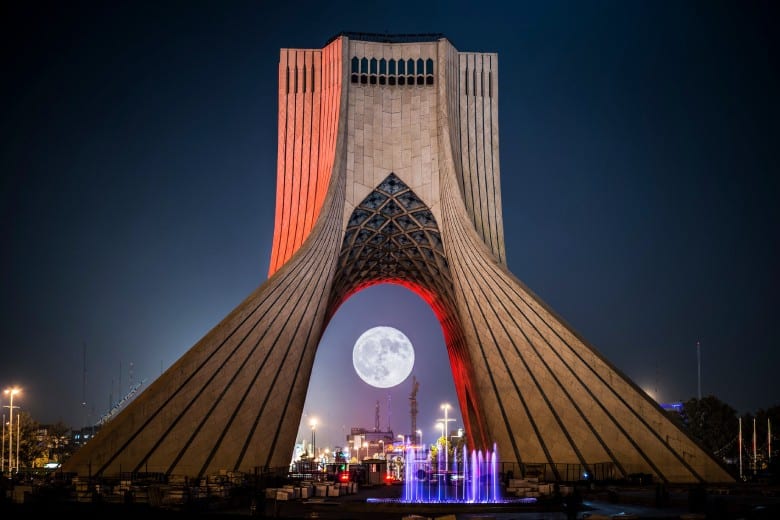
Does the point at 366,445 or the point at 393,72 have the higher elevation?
the point at 393,72

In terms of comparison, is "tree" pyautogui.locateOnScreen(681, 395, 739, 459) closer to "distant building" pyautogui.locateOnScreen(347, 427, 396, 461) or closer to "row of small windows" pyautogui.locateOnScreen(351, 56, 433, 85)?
"row of small windows" pyautogui.locateOnScreen(351, 56, 433, 85)

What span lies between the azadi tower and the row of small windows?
6 centimetres

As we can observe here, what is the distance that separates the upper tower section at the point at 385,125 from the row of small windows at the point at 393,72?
39 millimetres

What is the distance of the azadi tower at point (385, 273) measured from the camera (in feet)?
68.1

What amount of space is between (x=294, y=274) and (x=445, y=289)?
11391 mm

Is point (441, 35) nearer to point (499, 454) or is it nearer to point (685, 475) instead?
point (499, 454)

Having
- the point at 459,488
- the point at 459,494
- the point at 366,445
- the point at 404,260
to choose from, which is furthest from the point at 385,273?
the point at 366,445

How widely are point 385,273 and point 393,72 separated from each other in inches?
448

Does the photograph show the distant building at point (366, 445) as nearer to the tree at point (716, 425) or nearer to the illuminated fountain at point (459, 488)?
the tree at point (716, 425)

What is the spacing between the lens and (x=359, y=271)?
36.8 m

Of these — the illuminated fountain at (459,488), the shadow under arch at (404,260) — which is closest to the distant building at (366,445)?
the shadow under arch at (404,260)

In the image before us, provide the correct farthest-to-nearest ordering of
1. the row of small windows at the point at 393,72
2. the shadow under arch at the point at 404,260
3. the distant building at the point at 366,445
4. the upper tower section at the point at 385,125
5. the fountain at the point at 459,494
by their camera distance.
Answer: the distant building at the point at 366,445
the row of small windows at the point at 393,72
the shadow under arch at the point at 404,260
the upper tower section at the point at 385,125
the fountain at the point at 459,494

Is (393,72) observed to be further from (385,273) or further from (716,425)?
(716,425)

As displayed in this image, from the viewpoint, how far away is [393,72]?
32.0m
